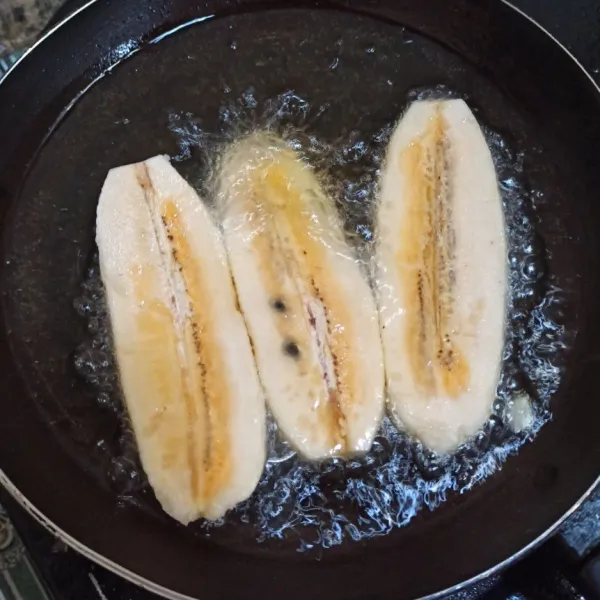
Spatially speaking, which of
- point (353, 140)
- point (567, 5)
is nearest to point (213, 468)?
point (353, 140)

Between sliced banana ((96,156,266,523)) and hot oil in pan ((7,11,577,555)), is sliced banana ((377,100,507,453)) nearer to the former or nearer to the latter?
hot oil in pan ((7,11,577,555))

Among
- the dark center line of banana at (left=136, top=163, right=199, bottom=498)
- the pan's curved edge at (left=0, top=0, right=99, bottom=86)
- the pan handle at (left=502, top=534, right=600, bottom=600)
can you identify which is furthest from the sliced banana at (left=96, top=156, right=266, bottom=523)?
the pan handle at (left=502, top=534, right=600, bottom=600)

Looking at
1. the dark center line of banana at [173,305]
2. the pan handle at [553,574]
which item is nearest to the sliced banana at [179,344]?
the dark center line of banana at [173,305]

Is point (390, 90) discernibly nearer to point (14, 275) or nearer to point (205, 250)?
point (205, 250)

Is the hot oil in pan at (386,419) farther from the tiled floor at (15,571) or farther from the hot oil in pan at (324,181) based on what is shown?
the tiled floor at (15,571)

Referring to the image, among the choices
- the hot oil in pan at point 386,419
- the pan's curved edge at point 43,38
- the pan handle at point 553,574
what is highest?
the pan's curved edge at point 43,38

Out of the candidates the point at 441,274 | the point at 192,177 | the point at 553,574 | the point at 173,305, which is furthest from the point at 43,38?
the point at 553,574
